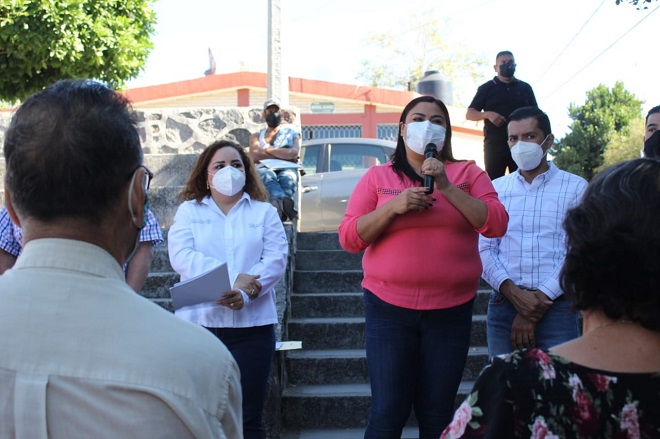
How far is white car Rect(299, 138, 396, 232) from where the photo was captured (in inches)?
403

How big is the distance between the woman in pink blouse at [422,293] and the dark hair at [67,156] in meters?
2.25

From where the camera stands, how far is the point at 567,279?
1.88m

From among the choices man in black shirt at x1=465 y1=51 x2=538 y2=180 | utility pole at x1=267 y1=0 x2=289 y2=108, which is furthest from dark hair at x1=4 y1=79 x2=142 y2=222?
utility pole at x1=267 y1=0 x2=289 y2=108

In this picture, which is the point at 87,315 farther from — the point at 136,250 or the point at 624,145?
the point at 624,145

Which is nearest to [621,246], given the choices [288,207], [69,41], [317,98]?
[288,207]

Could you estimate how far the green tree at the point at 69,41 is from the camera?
12336 millimetres

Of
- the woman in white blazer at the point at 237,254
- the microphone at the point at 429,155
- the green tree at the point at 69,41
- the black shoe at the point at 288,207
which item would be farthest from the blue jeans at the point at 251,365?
the green tree at the point at 69,41

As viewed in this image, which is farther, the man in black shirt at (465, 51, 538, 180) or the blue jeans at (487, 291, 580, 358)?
the man in black shirt at (465, 51, 538, 180)

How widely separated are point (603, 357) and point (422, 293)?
2.05 m

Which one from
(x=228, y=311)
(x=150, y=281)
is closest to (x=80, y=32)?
(x=150, y=281)

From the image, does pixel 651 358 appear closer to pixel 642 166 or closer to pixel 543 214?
pixel 642 166

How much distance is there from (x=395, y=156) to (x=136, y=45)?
10401 millimetres

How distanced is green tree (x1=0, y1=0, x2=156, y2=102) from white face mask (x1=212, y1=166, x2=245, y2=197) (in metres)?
9.05

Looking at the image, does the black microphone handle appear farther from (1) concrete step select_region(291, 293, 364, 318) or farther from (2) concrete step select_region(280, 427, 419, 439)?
(1) concrete step select_region(291, 293, 364, 318)
